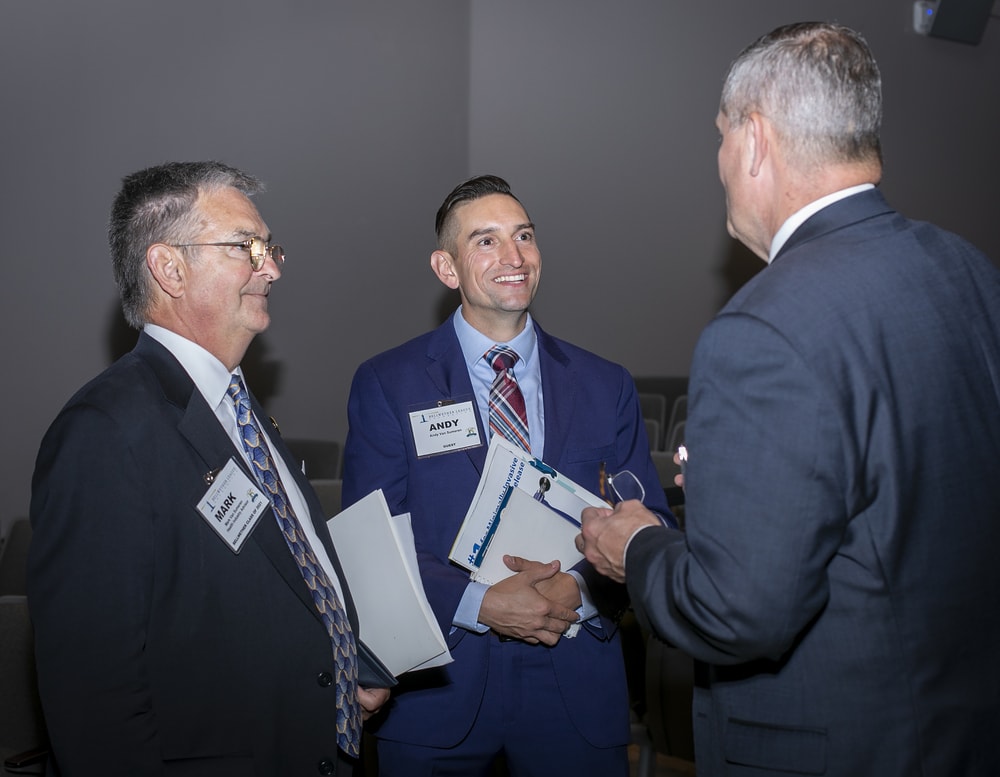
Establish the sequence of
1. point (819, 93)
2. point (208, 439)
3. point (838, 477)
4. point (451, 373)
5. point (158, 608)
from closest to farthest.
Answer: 1. point (838, 477)
2. point (819, 93)
3. point (158, 608)
4. point (208, 439)
5. point (451, 373)

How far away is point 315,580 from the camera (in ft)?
5.91

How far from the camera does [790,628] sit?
1.31 meters

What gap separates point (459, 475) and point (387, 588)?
0.40 meters

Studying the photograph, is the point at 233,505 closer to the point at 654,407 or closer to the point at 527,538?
the point at 527,538

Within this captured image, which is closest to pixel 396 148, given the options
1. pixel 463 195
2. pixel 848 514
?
pixel 463 195

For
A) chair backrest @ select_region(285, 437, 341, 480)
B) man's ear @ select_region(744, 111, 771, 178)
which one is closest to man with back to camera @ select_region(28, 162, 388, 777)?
man's ear @ select_region(744, 111, 771, 178)

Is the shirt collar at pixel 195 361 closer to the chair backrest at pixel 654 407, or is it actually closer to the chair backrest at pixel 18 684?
the chair backrest at pixel 18 684

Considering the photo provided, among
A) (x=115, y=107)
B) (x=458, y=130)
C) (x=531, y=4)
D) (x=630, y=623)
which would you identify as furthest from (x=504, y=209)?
(x=531, y=4)

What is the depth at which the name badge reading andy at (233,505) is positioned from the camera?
1.63 metres

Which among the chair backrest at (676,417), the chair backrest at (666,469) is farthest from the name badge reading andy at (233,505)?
the chair backrest at (676,417)

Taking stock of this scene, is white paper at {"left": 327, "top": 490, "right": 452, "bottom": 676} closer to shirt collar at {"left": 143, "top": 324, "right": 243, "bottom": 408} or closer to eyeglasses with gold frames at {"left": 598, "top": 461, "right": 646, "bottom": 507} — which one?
shirt collar at {"left": 143, "top": 324, "right": 243, "bottom": 408}

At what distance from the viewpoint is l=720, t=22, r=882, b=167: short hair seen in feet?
4.62

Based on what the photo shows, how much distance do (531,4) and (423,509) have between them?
4.83 m

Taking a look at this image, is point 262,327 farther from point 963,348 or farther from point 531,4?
point 531,4
